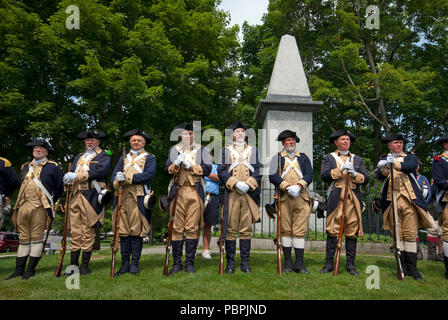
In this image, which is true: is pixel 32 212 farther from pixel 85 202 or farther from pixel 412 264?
pixel 412 264

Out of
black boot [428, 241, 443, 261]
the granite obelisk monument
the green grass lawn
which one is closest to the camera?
the green grass lawn

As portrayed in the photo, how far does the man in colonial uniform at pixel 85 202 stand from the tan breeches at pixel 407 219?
5279 mm

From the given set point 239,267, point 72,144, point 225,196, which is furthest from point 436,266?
point 72,144

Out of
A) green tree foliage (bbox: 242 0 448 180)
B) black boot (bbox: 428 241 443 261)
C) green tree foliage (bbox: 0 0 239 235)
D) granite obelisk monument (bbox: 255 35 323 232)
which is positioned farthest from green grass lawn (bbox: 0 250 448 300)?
green tree foliage (bbox: 242 0 448 180)

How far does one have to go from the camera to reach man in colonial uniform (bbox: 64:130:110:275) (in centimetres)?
614

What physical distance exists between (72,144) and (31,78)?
8.16 feet

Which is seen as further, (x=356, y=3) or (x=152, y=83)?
(x=356, y=3)

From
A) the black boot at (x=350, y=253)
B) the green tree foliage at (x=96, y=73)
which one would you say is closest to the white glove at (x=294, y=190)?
the black boot at (x=350, y=253)

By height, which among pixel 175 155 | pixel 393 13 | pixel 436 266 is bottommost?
pixel 436 266

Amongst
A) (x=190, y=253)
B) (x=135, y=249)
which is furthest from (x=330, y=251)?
(x=135, y=249)

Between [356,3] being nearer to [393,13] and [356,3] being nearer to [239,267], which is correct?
[393,13]

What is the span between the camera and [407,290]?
4.97 meters

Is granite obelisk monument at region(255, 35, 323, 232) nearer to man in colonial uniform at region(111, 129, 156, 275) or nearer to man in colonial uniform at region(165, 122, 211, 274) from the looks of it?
man in colonial uniform at region(165, 122, 211, 274)

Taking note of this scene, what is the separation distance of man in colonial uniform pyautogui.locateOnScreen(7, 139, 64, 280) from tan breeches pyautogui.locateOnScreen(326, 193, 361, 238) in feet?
16.7
